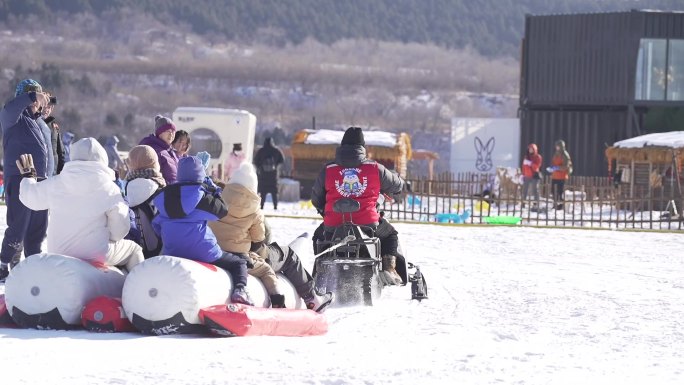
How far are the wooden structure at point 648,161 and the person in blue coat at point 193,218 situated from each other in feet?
62.5

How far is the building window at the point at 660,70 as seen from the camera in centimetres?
3931

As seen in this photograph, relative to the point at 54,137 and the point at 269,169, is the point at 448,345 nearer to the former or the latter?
the point at 54,137

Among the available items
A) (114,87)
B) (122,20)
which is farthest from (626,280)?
(122,20)

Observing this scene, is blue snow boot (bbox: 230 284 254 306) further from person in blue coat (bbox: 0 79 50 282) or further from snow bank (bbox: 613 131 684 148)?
snow bank (bbox: 613 131 684 148)

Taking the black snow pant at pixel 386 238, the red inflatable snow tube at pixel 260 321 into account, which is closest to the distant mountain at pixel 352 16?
the black snow pant at pixel 386 238

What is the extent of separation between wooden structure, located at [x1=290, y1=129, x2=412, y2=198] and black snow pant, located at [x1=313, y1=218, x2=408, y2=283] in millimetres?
22735

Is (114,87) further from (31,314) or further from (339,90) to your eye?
(31,314)

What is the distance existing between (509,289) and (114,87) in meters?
100

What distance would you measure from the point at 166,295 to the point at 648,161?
21.7 metres

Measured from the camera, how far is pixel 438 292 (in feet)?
36.6

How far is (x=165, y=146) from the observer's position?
11047 mm

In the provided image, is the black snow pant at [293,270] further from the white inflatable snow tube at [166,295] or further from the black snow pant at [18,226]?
the black snow pant at [18,226]

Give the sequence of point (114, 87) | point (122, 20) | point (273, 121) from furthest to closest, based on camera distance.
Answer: point (122, 20)
point (114, 87)
point (273, 121)

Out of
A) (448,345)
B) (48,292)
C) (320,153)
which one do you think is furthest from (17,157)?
(320,153)
